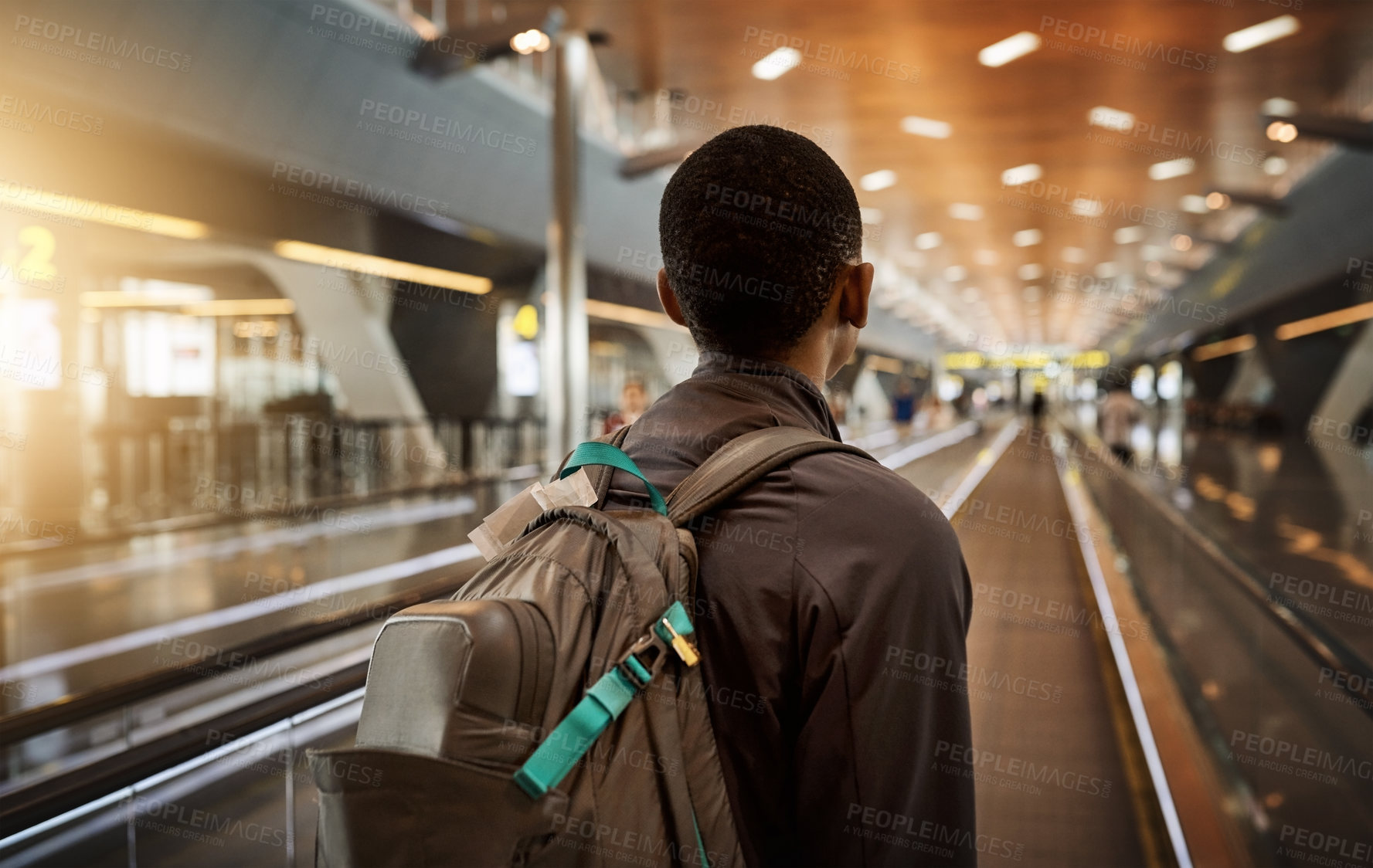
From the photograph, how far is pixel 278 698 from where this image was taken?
283cm

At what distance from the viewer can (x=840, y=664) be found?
0.97 meters

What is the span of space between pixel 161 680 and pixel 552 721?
103 inches

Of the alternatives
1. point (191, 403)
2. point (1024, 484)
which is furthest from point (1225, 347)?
point (191, 403)

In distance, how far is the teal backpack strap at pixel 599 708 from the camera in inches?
33.7

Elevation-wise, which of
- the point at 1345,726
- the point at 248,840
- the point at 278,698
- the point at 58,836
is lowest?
the point at 248,840

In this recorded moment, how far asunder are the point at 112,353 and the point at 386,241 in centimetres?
480

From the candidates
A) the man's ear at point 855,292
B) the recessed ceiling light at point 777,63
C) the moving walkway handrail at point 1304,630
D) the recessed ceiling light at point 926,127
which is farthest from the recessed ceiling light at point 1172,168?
the man's ear at point 855,292

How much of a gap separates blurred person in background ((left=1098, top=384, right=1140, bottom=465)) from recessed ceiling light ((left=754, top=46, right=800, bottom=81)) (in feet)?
27.9

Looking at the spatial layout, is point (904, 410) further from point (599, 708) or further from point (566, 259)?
point (599, 708)

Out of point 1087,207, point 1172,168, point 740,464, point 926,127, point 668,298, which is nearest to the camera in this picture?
point 740,464

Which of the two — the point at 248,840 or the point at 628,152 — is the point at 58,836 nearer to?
the point at 248,840

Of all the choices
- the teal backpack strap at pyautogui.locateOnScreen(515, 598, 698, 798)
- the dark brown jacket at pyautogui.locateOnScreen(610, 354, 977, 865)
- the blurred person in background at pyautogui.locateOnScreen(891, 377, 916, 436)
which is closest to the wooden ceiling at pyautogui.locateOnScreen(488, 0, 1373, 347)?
the blurred person in background at pyautogui.locateOnScreen(891, 377, 916, 436)

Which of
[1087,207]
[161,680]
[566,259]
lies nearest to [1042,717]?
[161,680]

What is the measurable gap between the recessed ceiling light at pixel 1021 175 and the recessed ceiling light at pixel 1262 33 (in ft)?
21.7
